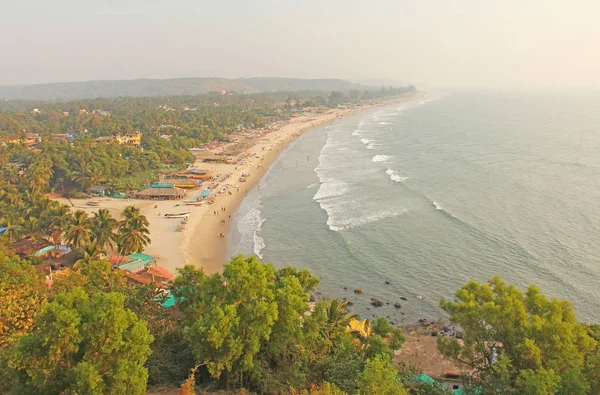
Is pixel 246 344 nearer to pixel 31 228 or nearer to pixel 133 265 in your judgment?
pixel 133 265

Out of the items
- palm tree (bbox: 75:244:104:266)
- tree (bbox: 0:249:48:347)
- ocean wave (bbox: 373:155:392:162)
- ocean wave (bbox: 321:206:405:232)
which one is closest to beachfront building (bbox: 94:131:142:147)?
ocean wave (bbox: 373:155:392:162)

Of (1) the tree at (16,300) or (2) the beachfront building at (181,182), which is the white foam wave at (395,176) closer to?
(2) the beachfront building at (181,182)

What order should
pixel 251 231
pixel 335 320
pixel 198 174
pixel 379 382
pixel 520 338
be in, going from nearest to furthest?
pixel 379 382 < pixel 520 338 < pixel 335 320 < pixel 251 231 < pixel 198 174

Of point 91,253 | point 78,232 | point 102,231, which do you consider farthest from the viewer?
point 102,231

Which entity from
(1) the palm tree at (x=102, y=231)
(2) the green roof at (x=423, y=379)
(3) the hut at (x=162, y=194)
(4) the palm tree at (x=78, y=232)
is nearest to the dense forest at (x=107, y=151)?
(3) the hut at (x=162, y=194)

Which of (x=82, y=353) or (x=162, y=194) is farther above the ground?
(x=82, y=353)

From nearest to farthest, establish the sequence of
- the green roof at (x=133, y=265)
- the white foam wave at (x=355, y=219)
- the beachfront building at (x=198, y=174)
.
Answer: the green roof at (x=133, y=265)
the white foam wave at (x=355, y=219)
the beachfront building at (x=198, y=174)

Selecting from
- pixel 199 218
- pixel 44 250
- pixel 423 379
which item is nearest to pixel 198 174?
A: pixel 199 218

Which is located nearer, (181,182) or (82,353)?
(82,353)
